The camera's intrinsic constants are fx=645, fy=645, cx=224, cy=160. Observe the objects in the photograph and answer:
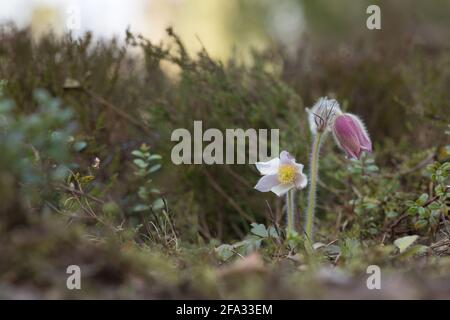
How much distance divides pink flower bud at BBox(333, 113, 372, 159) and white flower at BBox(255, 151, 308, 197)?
9.4 inches

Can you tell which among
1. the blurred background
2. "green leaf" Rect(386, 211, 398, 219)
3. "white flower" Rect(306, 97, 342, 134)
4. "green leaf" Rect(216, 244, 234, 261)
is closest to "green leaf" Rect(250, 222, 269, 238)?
"green leaf" Rect(216, 244, 234, 261)

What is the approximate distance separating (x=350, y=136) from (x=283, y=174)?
31 cm

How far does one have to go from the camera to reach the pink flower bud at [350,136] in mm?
2406

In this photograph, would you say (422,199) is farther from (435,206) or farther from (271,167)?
(271,167)

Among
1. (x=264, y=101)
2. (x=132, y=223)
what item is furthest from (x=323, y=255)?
(x=264, y=101)

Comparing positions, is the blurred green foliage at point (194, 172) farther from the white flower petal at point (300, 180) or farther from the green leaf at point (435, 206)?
the white flower petal at point (300, 180)

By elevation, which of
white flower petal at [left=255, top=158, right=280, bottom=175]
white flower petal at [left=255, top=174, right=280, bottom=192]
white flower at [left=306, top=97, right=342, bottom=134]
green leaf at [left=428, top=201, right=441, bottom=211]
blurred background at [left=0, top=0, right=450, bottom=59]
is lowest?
green leaf at [left=428, top=201, right=441, bottom=211]

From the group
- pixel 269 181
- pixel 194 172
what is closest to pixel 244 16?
pixel 194 172

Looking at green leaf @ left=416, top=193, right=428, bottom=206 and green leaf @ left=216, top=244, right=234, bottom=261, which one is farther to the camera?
green leaf @ left=416, top=193, right=428, bottom=206

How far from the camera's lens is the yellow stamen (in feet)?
7.54

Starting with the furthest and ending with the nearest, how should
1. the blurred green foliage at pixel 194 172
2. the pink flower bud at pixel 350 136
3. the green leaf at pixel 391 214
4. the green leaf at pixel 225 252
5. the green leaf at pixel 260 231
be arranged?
1. the green leaf at pixel 391 214
2. the pink flower bud at pixel 350 136
3. the green leaf at pixel 260 231
4. the green leaf at pixel 225 252
5. the blurred green foliage at pixel 194 172

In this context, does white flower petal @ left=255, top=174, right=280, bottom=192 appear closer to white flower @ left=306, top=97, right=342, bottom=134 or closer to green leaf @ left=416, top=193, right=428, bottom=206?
white flower @ left=306, top=97, right=342, bottom=134

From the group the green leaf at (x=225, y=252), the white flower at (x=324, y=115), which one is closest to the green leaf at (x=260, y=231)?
the green leaf at (x=225, y=252)
